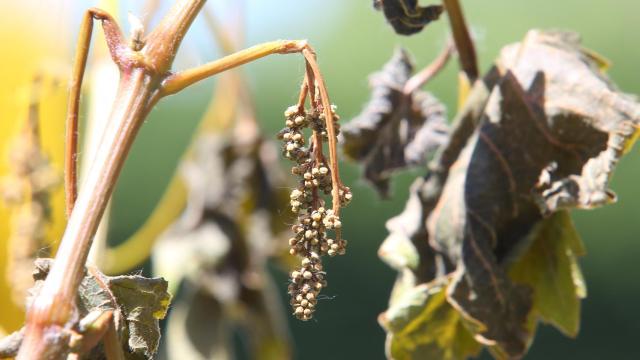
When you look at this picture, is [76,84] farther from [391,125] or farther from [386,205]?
[386,205]

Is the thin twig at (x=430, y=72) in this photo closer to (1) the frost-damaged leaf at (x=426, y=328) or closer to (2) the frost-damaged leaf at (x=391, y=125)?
(2) the frost-damaged leaf at (x=391, y=125)

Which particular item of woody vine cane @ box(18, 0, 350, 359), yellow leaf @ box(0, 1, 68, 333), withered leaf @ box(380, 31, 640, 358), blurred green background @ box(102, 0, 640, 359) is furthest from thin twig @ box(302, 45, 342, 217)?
blurred green background @ box(102, 0, 640, 359)

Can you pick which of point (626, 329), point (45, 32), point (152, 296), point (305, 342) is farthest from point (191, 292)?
point (626, 329)

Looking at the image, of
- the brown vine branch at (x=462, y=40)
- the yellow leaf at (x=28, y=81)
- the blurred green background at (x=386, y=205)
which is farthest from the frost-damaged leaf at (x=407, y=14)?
the blurred green background at (x=386, y=205)

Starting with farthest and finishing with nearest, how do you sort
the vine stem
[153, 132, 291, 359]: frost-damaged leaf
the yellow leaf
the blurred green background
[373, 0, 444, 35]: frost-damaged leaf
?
the blurred green background
[153, 132, 291, 359]: frost-damaged leaf
the yellow leaf
[373, 0, 444, 35]: frost-damaged leaf
the vine stem

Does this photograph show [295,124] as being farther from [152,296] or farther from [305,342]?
[305,342]

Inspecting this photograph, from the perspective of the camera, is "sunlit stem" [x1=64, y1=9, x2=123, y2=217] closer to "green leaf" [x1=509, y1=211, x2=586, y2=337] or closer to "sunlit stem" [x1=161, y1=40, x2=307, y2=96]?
"sunlit stem" [x1=161, y1=40, x2=307, y2=96]
